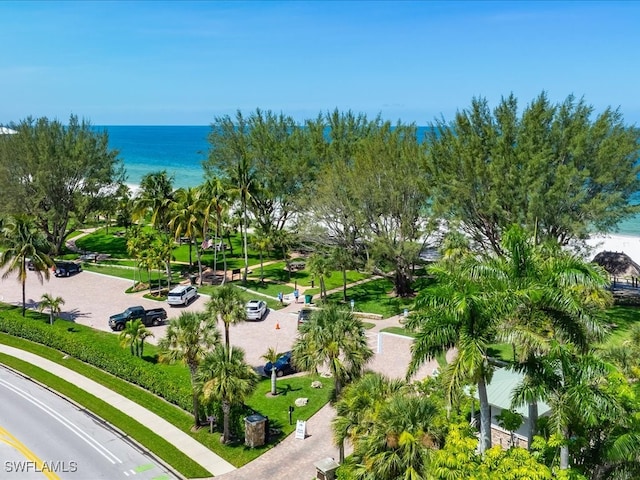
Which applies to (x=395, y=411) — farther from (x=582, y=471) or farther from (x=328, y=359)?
(x=328, y=359)

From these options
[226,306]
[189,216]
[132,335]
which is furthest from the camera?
[189,216]

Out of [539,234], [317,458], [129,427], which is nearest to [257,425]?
[317,458]

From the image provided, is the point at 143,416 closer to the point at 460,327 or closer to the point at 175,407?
the point at 175,407

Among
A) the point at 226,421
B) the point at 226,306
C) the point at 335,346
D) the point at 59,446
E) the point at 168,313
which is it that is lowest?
the point at 59,446

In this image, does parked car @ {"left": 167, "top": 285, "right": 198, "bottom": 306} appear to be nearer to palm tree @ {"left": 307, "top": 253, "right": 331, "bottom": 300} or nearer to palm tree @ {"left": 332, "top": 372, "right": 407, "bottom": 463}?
palm tree @ {"left": 307, "top": 253, "right": 331, "bottom": 300}

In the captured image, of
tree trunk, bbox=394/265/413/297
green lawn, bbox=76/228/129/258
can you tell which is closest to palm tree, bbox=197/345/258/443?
tree trunk, bbox=394/265/413/297

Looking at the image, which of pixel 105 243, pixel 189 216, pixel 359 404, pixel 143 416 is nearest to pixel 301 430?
pixel 359 404
